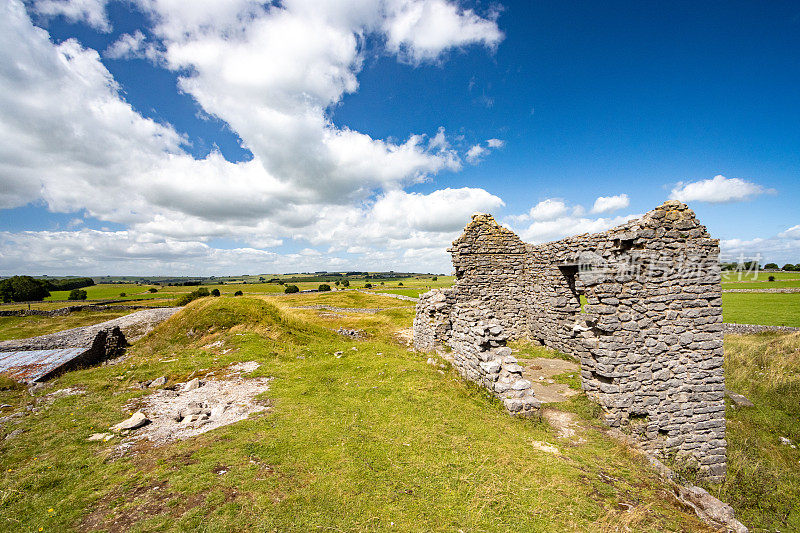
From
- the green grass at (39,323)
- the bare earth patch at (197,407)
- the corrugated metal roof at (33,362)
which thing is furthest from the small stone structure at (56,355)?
the green grass at (39,323)

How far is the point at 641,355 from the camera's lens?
833 cm

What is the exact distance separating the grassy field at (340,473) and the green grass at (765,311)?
27.4 metres

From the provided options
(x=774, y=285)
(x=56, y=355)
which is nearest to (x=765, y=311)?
(x=774, y=285)

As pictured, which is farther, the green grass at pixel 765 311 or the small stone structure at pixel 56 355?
the green grass at pixel 765 311

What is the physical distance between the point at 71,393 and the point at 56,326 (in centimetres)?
4482

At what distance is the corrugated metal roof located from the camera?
37.3ft

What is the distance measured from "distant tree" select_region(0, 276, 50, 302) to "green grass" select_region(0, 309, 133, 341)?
3340cm

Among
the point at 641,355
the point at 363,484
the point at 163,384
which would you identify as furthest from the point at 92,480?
the point at 641,355

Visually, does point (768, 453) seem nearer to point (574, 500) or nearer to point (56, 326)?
point (574, 500)

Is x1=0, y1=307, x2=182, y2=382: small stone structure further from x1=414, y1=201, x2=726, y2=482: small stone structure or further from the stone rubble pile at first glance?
x1=414, y1=201, x2=726, y2=482: small stone structure

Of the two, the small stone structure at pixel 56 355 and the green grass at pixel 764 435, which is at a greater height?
the small stone structure at pixel 56 355

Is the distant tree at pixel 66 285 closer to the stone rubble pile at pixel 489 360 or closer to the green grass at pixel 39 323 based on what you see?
the green grass at pixel 39 323

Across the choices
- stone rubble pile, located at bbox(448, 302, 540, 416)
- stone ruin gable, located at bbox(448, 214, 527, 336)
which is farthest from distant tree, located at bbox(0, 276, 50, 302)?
stone rubble pile, located at bbox(448, 302, 540, 416)

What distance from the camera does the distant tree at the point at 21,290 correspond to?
64938 millimetres
